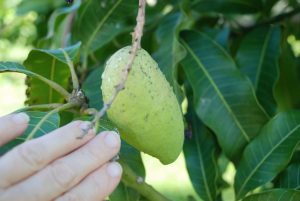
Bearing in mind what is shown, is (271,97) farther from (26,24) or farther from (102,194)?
(26,24)

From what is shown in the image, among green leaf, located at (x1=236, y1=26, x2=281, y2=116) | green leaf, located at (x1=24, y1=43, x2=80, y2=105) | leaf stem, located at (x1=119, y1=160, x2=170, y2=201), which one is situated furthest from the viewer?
green leaf, located at (x1=236, y1=26, x2=281, y2=116)

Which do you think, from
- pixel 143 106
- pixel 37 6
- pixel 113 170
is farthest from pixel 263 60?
pixel 37 6

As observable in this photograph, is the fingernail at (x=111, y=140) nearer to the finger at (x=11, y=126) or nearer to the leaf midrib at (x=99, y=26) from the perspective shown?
the finger at (x=11, y=126)

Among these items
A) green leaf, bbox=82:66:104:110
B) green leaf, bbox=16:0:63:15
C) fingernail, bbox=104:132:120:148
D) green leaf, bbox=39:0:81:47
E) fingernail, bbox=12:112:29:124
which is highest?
fingernail, bbox=12:112:29:124

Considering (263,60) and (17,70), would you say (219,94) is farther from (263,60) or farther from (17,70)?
(17,70)

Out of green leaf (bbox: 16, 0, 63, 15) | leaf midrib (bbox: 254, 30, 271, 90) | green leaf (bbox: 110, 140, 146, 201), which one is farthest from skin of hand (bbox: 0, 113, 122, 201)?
green leaf (bbox: 16, 0, 63, 15)

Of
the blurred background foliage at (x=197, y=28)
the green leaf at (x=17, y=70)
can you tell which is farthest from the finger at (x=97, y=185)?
the blurred background foliage at (x=197, y=28)

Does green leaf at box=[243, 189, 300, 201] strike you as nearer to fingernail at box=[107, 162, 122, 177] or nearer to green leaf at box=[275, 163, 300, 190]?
green leaf at box=[275, 163, 300, 190]

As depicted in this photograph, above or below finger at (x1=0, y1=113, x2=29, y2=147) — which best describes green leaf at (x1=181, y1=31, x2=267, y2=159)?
below
